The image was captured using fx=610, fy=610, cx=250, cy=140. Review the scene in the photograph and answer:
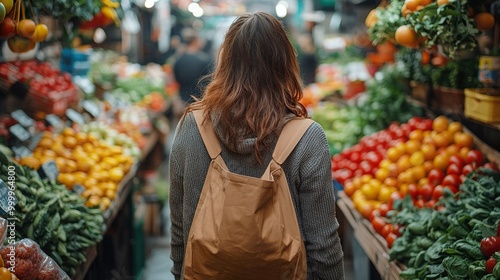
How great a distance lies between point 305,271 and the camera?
2.36m

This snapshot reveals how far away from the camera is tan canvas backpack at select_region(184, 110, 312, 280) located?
219 centimetres

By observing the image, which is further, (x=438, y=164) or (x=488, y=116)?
(x=438, y=164)

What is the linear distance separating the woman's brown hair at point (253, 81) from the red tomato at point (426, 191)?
215 cm

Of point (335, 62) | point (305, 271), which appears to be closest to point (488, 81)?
point (305, 271)

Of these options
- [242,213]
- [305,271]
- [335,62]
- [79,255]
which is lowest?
[335,62]

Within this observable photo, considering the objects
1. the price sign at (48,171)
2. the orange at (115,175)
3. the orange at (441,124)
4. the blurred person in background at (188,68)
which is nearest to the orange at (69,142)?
the orange at (115,175)

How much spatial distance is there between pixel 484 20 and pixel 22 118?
11.7 feet

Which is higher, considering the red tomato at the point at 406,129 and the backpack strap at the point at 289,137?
the backpack strap at the point at 289,137

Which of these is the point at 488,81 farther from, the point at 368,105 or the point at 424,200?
the point at 368,105

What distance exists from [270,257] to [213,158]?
0.44 metres

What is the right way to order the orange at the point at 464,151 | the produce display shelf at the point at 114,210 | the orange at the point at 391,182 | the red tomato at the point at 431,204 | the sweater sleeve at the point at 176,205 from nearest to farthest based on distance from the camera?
the sweater sleeve at the point at 176,205, the produce display shelf at the point at 114,210, the red tomato at the point at 431,204, the orange at the point at 464,151, the orange at the point at 391,182

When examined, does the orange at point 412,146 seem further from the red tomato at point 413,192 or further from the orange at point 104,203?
the orange at point 104,203

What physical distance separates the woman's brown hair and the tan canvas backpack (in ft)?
0.43

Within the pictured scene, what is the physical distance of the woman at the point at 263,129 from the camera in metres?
2.38
